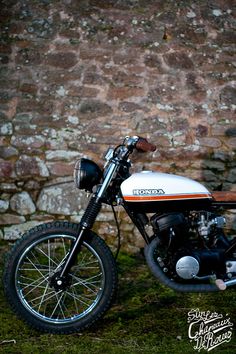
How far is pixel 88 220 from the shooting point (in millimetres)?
3689

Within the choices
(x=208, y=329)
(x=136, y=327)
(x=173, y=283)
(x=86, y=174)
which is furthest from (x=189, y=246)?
(x=86, y=174)

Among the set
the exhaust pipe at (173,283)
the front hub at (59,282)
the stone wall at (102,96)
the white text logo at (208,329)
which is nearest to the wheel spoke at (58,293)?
the front hub at (59,282)

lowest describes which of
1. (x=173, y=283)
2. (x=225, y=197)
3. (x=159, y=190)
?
(x=173, y=283)

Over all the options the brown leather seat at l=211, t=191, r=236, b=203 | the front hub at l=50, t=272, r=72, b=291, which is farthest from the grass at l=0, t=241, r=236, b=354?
the brown leather seat at l=211, t=191, r=236, b=203

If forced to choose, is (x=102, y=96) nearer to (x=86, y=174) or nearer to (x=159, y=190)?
(x=86, y=174)

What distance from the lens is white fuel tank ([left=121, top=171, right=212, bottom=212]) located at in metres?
3.58

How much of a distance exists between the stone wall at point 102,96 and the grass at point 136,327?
1.16 meters

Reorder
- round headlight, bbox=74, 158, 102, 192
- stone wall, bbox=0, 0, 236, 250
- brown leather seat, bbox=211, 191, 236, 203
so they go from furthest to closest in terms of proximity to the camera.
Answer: stone wall, bbox=0, 0, 236, 250, brown leather seat, bbox=211, 191, 236, 203, round headlight, bbox=74, 158, 102, 192

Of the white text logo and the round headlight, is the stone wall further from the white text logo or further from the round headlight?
the round headlight

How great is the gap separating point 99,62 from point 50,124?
77 centimetres

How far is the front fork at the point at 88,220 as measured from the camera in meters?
3.68

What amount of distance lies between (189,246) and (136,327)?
0.69 m

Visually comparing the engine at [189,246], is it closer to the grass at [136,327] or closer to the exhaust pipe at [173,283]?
the exhaust pipe at [173,283]

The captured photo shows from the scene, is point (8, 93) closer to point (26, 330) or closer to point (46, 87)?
point (46, 87)
